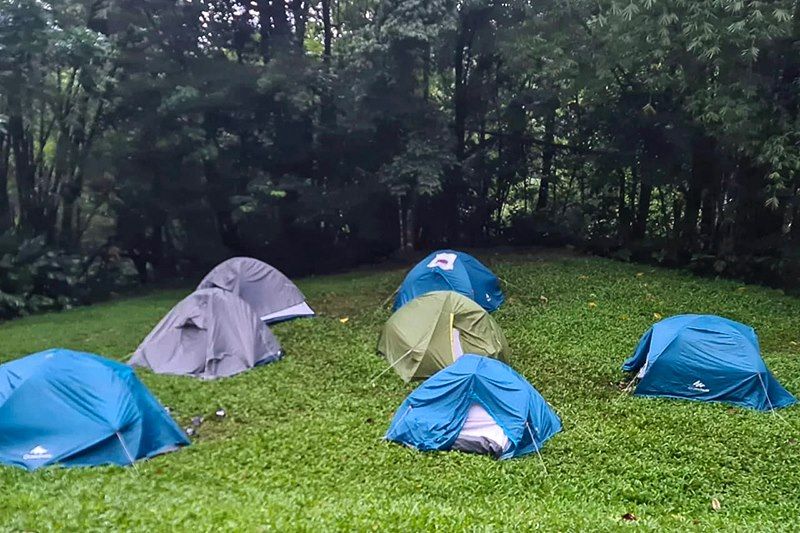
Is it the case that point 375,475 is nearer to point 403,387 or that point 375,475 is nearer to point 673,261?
point 403,387

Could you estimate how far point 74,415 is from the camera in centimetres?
763

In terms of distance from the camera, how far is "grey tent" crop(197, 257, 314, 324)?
14125 mm

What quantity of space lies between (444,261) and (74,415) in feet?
26.1

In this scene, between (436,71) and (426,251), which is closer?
(436,71)

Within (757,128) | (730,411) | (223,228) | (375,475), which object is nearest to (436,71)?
(223,228)

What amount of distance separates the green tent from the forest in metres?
6.00

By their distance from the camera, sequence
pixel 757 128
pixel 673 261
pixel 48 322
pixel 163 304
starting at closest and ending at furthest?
pixel 757 128, pixel 48 322, pixel 163 304, pixel 673 261

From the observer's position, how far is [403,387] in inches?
409

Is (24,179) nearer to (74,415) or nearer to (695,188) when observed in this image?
(74,415)

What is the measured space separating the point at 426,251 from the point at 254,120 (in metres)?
6.12

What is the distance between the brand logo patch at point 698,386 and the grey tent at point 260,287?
295 inches

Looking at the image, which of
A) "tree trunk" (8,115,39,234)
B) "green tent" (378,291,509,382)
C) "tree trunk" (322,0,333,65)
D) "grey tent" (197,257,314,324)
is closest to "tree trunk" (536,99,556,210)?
"tree trunk" (322,0,333,65)

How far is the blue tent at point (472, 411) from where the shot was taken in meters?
8.02

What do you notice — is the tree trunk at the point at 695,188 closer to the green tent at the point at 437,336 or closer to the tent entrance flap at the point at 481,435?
the green tent at the point at 437,336
